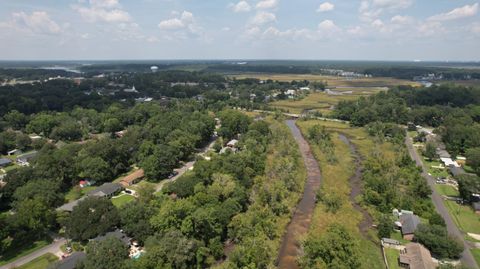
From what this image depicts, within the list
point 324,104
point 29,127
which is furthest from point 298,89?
point 29,127

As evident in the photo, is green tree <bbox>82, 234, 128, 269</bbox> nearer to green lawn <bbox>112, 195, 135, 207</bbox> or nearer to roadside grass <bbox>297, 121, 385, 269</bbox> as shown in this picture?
green lawn <bbox>112, 195, 135, 207</bbox>

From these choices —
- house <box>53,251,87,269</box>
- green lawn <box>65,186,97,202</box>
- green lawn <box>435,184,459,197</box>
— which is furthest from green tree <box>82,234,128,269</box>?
green lawn <box>435,184,459,197</box>

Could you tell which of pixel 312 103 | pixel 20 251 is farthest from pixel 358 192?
pixel 312 103

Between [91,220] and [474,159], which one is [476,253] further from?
[91,220]

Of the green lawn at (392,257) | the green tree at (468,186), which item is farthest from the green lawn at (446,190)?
the green lawn at (392,257)

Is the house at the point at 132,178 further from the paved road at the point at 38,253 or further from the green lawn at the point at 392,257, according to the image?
the green lawn at the point at 392,257

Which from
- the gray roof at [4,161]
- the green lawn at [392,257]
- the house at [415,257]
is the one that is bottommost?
the green lawn at [392,257]
